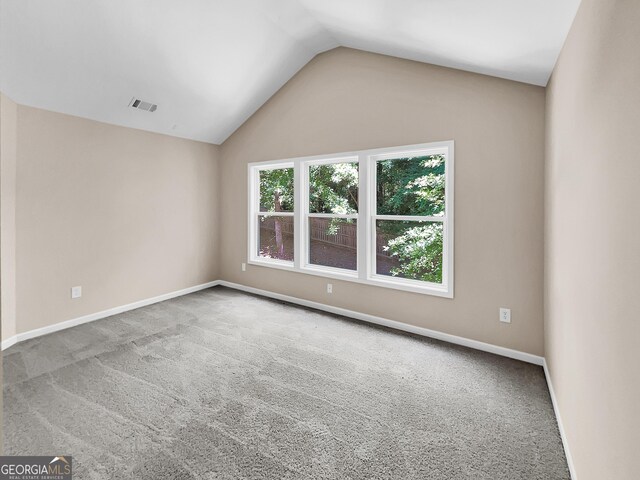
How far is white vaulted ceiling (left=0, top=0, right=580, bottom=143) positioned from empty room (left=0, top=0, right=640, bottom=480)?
0.02m

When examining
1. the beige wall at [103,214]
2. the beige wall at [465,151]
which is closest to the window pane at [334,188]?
the beige wall at [465,151]

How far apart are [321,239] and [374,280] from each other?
0.95 m

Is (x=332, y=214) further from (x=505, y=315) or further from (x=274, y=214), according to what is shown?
(x=505, y=315)

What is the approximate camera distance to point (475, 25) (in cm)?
232

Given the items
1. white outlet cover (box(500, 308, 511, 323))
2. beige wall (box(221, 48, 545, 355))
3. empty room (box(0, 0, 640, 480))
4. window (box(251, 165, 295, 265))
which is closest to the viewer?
empty room (box(0, 0, 640, 480))

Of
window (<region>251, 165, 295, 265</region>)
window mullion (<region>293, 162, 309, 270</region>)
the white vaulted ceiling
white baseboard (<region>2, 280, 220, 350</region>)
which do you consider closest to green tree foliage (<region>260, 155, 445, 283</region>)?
window mullion (<region>293, 162, 309, 270</region>)

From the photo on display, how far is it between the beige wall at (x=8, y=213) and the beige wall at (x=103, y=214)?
0.18 feet

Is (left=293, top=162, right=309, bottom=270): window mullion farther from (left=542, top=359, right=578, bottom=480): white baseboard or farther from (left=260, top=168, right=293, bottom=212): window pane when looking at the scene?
(left=542, top=359, right=578, bottom=480): white baseboard

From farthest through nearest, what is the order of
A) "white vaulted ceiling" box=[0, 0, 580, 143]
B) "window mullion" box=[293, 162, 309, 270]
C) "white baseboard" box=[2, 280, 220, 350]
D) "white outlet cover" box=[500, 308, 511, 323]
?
"window mullion" box=[293, 162, 309, 270], "white baseboard" box=[2, 280, 220, 350], "white outlet cover" box=[500, 308, 511, 323], "white vaulted ceiling" box=[0, 0, 580, 143]

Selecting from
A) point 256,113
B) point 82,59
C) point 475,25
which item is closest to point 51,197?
point 82,59

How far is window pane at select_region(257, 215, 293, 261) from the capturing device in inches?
189

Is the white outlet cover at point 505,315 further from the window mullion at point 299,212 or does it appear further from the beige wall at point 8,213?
the beige wall at point 8,213

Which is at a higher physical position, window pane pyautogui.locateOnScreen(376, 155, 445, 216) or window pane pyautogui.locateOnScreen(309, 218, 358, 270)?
window pane pyautogui.locateOnScreen(376, 155, 445, 216)

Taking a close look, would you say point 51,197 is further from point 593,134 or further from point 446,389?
point 593,134
